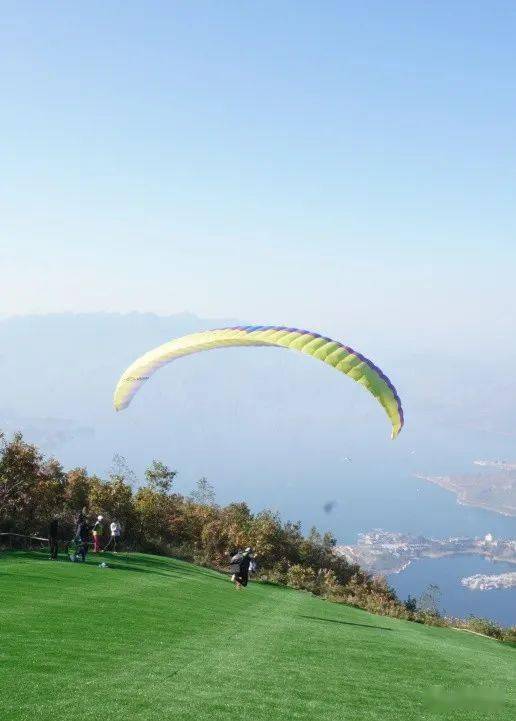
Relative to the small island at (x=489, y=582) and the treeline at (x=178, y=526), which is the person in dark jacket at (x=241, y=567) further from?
the small island at (x=489, y=582)

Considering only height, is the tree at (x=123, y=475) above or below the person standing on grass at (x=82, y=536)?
above

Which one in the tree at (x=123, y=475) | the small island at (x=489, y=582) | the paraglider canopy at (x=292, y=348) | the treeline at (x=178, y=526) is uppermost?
the paraglider canopy at (x=292, y=348)

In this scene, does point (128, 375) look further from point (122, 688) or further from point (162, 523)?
point (162, 523)

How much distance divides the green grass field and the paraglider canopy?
4521mm

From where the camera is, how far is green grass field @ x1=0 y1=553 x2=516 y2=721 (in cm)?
763

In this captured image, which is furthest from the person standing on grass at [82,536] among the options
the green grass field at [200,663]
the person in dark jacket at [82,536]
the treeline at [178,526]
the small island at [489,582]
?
the small island at [489,582]

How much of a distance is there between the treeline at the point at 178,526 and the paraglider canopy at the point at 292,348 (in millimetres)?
11340

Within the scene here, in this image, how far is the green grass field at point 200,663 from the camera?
25.0 ft

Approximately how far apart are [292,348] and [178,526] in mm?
24040

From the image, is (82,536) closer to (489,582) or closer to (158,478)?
(158,478)

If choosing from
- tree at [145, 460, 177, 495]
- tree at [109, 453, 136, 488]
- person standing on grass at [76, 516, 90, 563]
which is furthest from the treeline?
person standing on grass at [76, 516, 90, 563]

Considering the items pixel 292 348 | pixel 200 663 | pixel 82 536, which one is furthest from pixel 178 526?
pixel 200 663

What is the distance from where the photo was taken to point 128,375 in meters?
17.8

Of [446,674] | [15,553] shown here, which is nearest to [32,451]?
[15,553]
